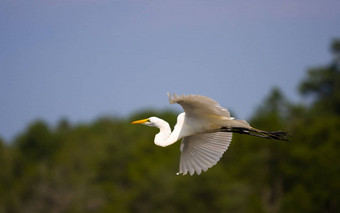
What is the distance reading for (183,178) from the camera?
3122cm

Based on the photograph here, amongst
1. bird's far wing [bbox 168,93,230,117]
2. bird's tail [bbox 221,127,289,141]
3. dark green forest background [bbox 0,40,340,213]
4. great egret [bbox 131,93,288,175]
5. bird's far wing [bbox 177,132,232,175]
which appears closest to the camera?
bird's far wing [bbox 168,93,230,117]

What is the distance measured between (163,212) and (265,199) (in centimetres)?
839

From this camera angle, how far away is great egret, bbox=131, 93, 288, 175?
980 centimetres

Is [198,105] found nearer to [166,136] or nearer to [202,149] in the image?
[166,136]

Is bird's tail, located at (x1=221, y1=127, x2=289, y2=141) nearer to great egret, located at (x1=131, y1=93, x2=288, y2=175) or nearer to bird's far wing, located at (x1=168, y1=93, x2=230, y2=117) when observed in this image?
great egret, located at (x1=131, y1=93, x2=288, y2=175)

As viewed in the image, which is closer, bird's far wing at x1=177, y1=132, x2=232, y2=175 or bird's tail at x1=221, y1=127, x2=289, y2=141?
bird's tail at x1=221, y1=127, x2=289, y2=141

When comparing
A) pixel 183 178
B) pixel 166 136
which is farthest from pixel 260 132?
pixel 183 178

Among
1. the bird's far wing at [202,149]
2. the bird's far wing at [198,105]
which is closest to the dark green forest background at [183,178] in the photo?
the bird's far wing at [202,149]

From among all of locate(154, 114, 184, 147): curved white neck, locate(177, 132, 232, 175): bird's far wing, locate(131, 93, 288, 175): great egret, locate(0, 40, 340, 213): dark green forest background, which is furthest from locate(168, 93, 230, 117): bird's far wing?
locate(0, 40, 340, 213): dark green forest background

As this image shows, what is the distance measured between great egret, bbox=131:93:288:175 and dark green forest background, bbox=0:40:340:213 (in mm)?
19391

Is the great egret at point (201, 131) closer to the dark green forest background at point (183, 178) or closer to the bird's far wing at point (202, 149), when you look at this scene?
the bird's far wing at point (202, 149)

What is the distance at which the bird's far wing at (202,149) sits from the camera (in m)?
11.0

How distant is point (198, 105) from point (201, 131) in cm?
82

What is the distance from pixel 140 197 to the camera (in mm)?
32219
